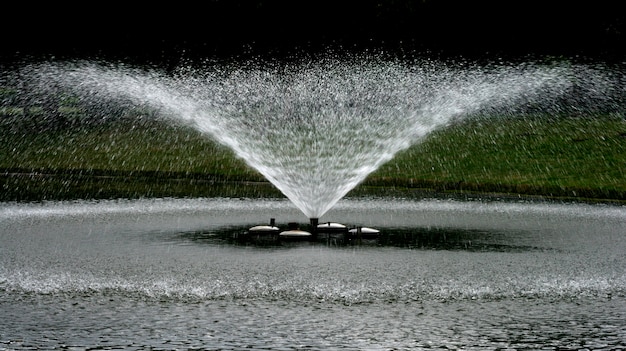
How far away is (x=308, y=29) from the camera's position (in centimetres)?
6994

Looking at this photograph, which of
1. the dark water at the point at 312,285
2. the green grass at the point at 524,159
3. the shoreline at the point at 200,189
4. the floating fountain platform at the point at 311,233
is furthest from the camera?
the green grass at the point at 524,159

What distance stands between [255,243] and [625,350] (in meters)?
11.3

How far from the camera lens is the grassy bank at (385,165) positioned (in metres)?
37.6

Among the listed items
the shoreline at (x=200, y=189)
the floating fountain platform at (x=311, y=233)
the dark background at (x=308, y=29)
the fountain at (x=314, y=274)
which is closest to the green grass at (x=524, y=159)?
the shoreline at (x=200, y=189)

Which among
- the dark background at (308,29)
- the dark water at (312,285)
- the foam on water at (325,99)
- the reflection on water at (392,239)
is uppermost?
the dark background at (308,29)

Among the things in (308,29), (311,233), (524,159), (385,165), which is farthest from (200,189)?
(308,29)

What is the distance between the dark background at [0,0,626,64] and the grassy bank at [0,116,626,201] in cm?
926

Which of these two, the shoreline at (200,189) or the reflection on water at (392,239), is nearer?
the reflection on water at (392,239)

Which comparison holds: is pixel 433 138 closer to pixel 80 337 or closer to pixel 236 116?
pixel 236 116

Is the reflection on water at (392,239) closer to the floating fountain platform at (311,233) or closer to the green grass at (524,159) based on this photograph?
the floating fountain platform at (311,233)

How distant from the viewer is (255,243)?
2206 cm

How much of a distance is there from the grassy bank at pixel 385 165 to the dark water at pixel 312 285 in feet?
33.2

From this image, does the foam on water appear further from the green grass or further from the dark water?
the dark water

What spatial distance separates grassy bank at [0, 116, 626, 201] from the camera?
37.6 m
